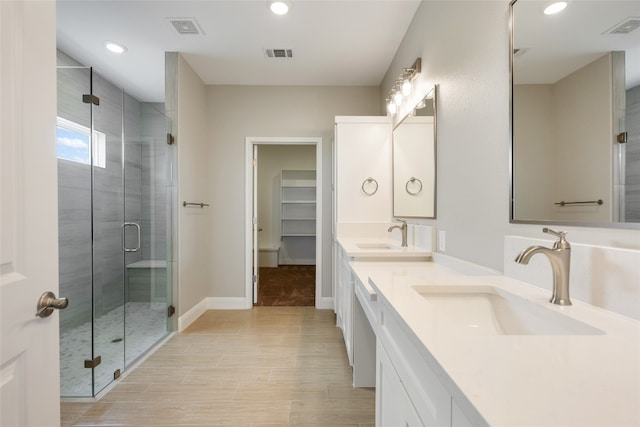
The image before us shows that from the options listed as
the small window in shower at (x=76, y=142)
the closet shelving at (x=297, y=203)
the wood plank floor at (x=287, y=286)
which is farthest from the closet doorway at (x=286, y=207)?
the small window in shower at (x=76, y=142)

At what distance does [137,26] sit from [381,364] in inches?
120

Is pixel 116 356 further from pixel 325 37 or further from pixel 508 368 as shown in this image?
pixel 325 37

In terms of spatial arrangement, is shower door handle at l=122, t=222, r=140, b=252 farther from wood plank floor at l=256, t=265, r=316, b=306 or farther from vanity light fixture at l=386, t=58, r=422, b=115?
vanity light fixture at l=386, t=58, r=422, b=115

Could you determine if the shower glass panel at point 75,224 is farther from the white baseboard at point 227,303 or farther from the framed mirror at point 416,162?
the framed mirror at point 416,162

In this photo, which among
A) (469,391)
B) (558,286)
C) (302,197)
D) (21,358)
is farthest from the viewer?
(302,197)

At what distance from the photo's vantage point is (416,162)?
229cm

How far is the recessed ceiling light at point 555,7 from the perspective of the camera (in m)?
0.94

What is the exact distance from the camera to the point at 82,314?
6.99ft

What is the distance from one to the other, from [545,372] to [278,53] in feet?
10.2

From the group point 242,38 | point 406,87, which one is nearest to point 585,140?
point 406,87

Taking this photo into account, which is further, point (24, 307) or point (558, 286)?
point (558, 286)

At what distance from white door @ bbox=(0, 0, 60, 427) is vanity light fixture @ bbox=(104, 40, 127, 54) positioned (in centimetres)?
241

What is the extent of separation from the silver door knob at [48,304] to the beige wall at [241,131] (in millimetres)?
2819

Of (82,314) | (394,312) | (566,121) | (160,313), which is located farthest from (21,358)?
(160,313)
